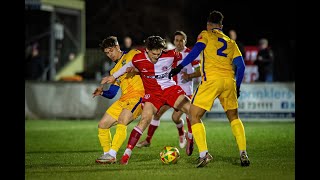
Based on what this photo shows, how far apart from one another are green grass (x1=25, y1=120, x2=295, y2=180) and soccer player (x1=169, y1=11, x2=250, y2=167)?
496mm

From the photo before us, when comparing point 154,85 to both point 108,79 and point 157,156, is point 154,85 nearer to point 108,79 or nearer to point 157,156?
point 108,79

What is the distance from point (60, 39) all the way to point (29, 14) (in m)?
2.52

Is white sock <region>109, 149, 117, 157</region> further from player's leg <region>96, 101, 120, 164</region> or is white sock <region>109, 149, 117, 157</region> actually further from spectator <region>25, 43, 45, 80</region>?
spectator <region>25, 43, 45, 80</region>

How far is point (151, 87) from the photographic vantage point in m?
12.7

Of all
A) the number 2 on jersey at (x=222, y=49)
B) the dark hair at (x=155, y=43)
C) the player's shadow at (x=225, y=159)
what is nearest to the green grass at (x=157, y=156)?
the player's shadow at (x=225, y=159)

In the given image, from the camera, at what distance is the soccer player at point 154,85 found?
12.4 m

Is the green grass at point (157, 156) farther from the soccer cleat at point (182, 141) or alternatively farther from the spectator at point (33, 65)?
the spectator at point (33, 65)

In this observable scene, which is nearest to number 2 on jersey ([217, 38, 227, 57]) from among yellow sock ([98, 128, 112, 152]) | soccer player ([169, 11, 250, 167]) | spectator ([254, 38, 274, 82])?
soccer player ([169, 11, 250, 167])

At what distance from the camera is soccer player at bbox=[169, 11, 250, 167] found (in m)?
11.9

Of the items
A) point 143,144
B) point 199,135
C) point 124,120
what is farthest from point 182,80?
point 199,135

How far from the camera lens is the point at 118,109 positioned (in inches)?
505

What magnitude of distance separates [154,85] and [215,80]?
1173 mm
